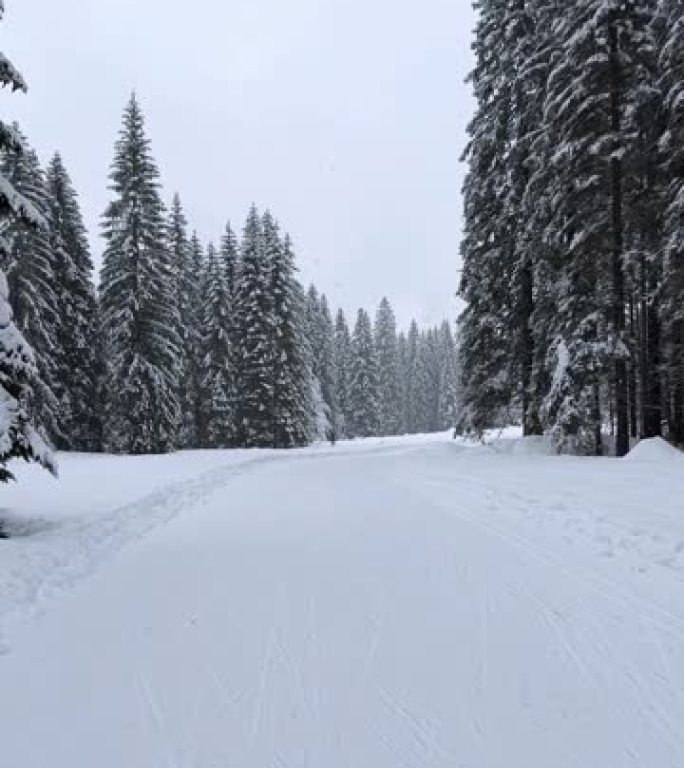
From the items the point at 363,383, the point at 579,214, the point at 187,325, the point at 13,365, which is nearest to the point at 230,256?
the point at 187,325

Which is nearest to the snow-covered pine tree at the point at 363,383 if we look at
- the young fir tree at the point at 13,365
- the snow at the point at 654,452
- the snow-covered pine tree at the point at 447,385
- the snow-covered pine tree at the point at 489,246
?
the snow-covered pine tree at the point at 447,385

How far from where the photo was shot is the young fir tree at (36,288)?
2741 cm

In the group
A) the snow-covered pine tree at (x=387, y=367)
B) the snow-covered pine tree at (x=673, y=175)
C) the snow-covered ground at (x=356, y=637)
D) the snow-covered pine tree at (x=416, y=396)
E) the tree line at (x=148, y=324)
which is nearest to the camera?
the snow-covered ground at (x=356, y=637)

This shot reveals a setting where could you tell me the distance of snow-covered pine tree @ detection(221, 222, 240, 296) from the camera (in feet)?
152

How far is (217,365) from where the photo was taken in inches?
1635

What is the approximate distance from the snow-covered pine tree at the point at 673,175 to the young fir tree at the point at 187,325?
93.7ft

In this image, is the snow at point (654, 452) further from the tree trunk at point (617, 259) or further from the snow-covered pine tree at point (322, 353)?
the snow-covered pine tree at point (322, 353)

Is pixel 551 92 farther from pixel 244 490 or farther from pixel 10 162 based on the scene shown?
pixel 10 162

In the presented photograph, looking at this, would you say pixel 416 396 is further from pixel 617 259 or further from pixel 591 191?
pixel 617 259

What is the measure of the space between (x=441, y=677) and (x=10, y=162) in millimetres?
30085

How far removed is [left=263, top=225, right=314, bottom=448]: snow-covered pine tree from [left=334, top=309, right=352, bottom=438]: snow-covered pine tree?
21739 millimetres

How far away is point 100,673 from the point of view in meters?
5.00

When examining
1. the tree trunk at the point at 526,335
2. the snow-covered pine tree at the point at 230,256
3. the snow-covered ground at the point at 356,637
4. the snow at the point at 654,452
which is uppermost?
the snow-covered pine tree at the point at 230,256

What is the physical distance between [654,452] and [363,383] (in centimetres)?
5524
